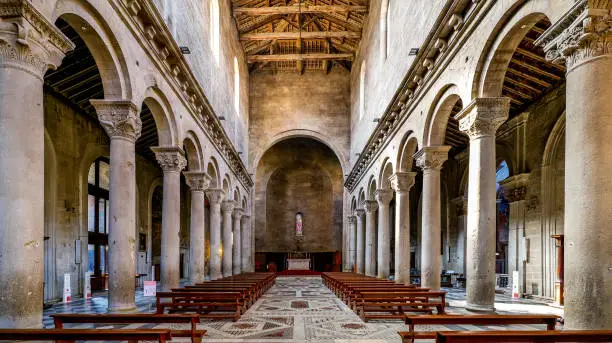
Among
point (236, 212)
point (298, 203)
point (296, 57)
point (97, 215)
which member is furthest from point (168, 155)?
point (298, 203)

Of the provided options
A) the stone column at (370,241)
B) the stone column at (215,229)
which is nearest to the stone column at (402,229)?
the stone column at (370,241)

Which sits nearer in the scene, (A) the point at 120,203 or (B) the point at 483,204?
(B) the point at 483,204

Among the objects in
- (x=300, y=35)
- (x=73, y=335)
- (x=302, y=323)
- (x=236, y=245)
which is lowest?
(x=236, y=245)

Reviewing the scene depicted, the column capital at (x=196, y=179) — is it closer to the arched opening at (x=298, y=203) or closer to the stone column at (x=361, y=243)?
the stone column at (x=361, y=243)

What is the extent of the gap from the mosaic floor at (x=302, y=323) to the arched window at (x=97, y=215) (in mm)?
4177

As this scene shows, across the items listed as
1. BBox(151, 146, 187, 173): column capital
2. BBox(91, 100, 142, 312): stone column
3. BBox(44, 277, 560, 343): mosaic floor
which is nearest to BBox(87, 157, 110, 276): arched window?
BBox(44, 277, 560, 343): mosaic floor

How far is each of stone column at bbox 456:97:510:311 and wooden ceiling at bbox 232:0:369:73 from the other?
60.2 feet

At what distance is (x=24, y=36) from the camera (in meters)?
5.91

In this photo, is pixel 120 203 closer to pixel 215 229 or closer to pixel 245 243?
pixel 215 229

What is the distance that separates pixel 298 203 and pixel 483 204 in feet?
98.8

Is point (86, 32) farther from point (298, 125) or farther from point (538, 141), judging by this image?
point (298, 125)

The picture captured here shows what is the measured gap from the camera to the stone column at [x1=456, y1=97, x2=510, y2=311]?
943 cm

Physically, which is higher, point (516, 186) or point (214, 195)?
point (516, 186)

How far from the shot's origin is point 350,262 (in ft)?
107
